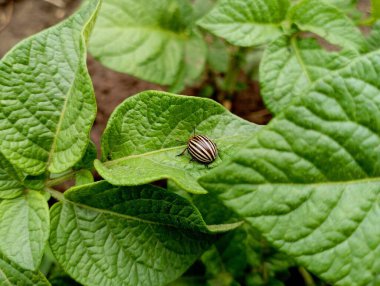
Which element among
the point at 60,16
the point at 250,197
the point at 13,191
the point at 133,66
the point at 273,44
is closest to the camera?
the point at 250,197

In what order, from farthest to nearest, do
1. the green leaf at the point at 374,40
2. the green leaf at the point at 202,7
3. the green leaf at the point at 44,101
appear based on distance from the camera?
1. the green leaf at the point at 202,7
2. the green leaf at the point at 374,40
3. the green leaf at the point at 44,101

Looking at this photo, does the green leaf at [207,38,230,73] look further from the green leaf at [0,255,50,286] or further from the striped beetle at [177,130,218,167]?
the green leaf at [0,255,50,286]

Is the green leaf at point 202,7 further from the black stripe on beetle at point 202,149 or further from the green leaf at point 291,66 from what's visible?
the black stripe on beetle at point 202,149

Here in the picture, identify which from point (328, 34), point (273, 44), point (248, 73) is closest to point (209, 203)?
point (273, 44)

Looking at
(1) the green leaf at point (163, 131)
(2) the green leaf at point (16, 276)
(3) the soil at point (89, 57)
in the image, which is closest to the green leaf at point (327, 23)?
(1) the green leaf at point (163, 131)

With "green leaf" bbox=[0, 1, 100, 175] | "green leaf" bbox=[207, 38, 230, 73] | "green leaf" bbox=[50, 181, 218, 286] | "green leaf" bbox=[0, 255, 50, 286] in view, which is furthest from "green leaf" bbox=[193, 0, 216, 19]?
"green leaf" bbox=[0, 255, 50, 286]

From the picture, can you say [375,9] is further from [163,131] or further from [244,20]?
[163,131]

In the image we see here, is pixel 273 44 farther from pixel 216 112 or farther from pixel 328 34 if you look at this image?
pixel 216 112
